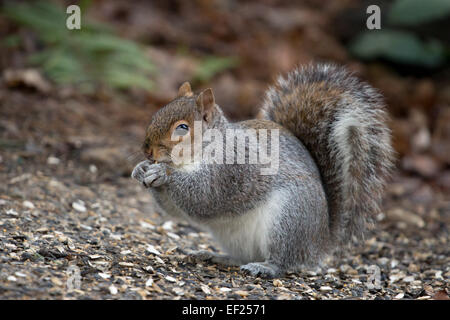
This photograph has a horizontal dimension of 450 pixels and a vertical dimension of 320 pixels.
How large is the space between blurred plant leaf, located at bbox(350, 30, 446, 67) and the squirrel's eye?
17.7ft

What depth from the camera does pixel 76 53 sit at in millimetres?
6566

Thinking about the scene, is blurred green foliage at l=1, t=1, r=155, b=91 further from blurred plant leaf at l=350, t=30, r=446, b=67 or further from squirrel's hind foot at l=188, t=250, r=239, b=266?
squirrel's hind foot at l=188, t=250, r=239, b=266

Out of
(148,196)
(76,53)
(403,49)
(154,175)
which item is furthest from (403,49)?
(154,175)

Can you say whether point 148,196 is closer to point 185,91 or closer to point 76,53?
point 185,91

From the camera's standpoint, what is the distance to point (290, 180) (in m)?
3.31

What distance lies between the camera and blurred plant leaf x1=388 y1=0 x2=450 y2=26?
638cm

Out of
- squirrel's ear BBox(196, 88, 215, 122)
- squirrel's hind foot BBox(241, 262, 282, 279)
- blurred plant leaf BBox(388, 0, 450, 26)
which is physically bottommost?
squirrel's hind foot BBox(241, 262, 282, 279)

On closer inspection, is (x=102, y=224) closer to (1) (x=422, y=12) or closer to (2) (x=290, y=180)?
(2) (x=290, y=180)

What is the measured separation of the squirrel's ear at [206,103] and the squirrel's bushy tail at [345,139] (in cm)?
67

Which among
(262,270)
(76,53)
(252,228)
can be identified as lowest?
(262,270)


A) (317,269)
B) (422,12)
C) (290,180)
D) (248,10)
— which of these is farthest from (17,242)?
(248,10)

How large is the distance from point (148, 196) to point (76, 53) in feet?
8.35

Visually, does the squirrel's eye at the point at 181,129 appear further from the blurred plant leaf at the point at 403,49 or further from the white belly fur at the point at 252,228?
the blurred plant leaf at the point at 403,49

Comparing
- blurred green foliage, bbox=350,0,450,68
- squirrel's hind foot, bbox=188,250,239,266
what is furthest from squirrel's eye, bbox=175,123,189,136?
blurred green foliage, bbox=350,0,450,68
